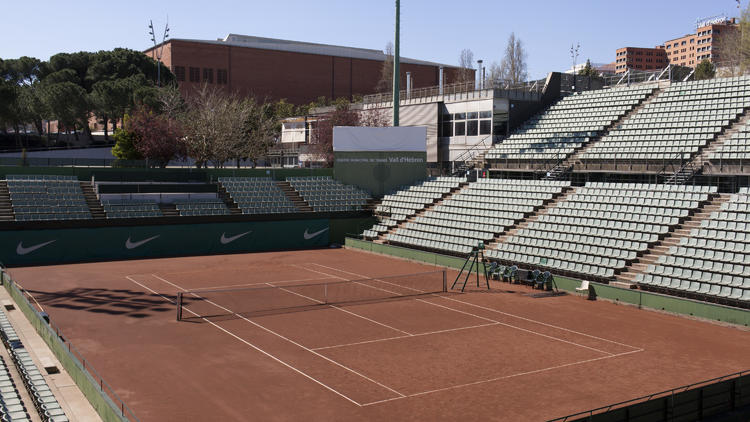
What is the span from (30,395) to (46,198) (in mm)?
25661

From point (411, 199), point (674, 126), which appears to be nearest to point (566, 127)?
point (674, 126)

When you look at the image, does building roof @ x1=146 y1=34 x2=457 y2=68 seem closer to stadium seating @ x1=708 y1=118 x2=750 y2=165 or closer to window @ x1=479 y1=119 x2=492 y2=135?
window @ x1=479 y1=119 x2=492 y2=135

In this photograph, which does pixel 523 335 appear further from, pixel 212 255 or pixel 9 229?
pixel 9 229

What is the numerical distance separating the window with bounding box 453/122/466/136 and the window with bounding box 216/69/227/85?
54955 mm

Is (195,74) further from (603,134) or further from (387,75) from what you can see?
(603,134)

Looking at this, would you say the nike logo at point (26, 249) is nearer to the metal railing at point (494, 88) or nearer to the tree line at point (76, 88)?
the metal railing at point (494, 88)

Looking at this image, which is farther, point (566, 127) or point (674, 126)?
point (566, 127)

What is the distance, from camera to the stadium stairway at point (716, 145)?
35656 millimetres

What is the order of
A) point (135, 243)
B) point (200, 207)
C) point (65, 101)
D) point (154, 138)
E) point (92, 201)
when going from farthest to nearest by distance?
1. point (65, 101)
2. point (154, 138)
3. point (200, 207)
4. point (92, 201)
5. point (135, 243)

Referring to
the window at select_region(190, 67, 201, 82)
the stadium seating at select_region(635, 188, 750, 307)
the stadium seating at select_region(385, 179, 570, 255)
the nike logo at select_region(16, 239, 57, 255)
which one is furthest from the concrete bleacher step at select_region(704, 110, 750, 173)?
the window at select_region(190, 67, 201, 82)

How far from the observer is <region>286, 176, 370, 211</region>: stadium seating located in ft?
147

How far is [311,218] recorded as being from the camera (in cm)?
4278

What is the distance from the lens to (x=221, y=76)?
9912 cm

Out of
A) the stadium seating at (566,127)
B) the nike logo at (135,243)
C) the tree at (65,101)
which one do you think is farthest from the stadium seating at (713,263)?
the tree at (65,101)
